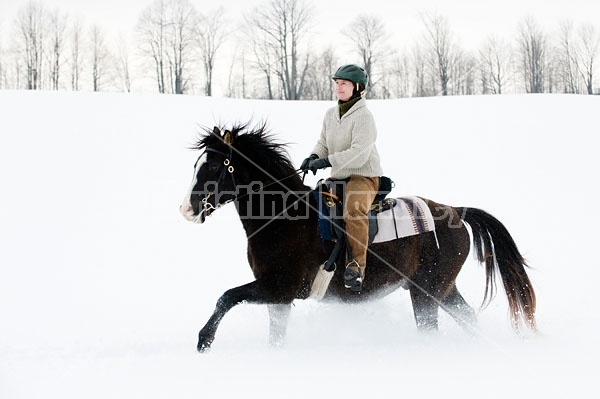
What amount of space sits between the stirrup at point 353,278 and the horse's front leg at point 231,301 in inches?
24.7

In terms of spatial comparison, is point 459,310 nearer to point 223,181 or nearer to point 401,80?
point 223,181

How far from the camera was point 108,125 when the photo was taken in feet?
54.1

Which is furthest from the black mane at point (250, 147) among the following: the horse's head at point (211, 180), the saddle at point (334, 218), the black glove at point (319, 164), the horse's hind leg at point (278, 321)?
the horse's hind leg at point (278, 321)

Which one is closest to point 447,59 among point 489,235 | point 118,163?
point 118,163

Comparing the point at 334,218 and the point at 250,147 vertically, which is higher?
the point at 250,147

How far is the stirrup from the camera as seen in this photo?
451 cm

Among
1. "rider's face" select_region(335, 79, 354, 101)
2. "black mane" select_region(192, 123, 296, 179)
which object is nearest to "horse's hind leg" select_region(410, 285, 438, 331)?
"black mane" select_region(192, 123, 296, 179)

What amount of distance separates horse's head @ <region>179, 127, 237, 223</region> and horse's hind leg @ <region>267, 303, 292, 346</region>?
1097mm

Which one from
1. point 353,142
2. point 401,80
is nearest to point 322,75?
point 401,80

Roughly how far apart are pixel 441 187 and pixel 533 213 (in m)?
2.37

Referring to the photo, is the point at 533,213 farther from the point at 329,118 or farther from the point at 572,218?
the point at 329,118

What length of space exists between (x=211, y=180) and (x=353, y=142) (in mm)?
1348

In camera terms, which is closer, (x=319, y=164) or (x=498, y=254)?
(x=319, y=164)

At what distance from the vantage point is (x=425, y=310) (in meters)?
5.20
